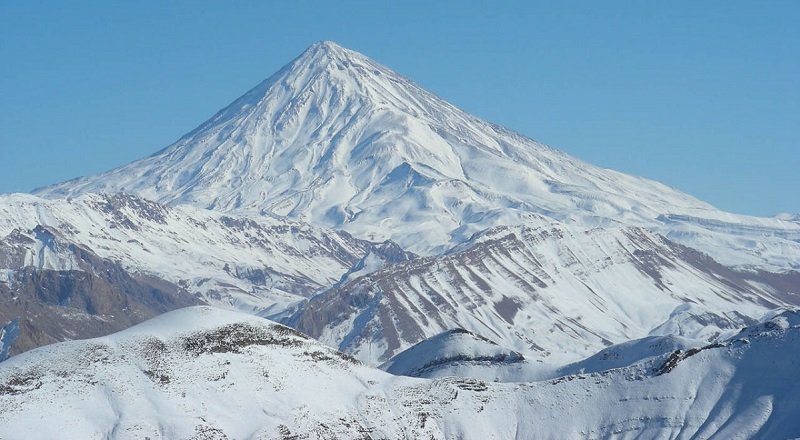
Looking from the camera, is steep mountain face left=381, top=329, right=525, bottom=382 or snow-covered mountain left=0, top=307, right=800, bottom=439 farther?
steep mountain face left=381, top=329, right=525, bottom=382

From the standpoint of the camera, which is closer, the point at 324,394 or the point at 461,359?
the point at 324,394

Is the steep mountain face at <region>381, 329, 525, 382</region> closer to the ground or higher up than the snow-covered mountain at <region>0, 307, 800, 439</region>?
higher up

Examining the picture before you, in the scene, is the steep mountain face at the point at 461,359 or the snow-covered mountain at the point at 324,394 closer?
the snow-covered mountain at the point at 324,394

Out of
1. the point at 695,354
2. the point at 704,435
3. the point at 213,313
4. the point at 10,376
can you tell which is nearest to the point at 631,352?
the point at 695,354

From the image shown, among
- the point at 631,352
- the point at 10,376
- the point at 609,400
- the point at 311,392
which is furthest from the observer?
the point at 631,352

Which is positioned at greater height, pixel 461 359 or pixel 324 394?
pixel 461 359

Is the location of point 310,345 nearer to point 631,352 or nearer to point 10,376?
point 10,376

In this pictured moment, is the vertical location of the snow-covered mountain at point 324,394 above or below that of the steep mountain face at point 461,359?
below

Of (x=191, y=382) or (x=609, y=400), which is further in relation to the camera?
(x=609, y=400)
